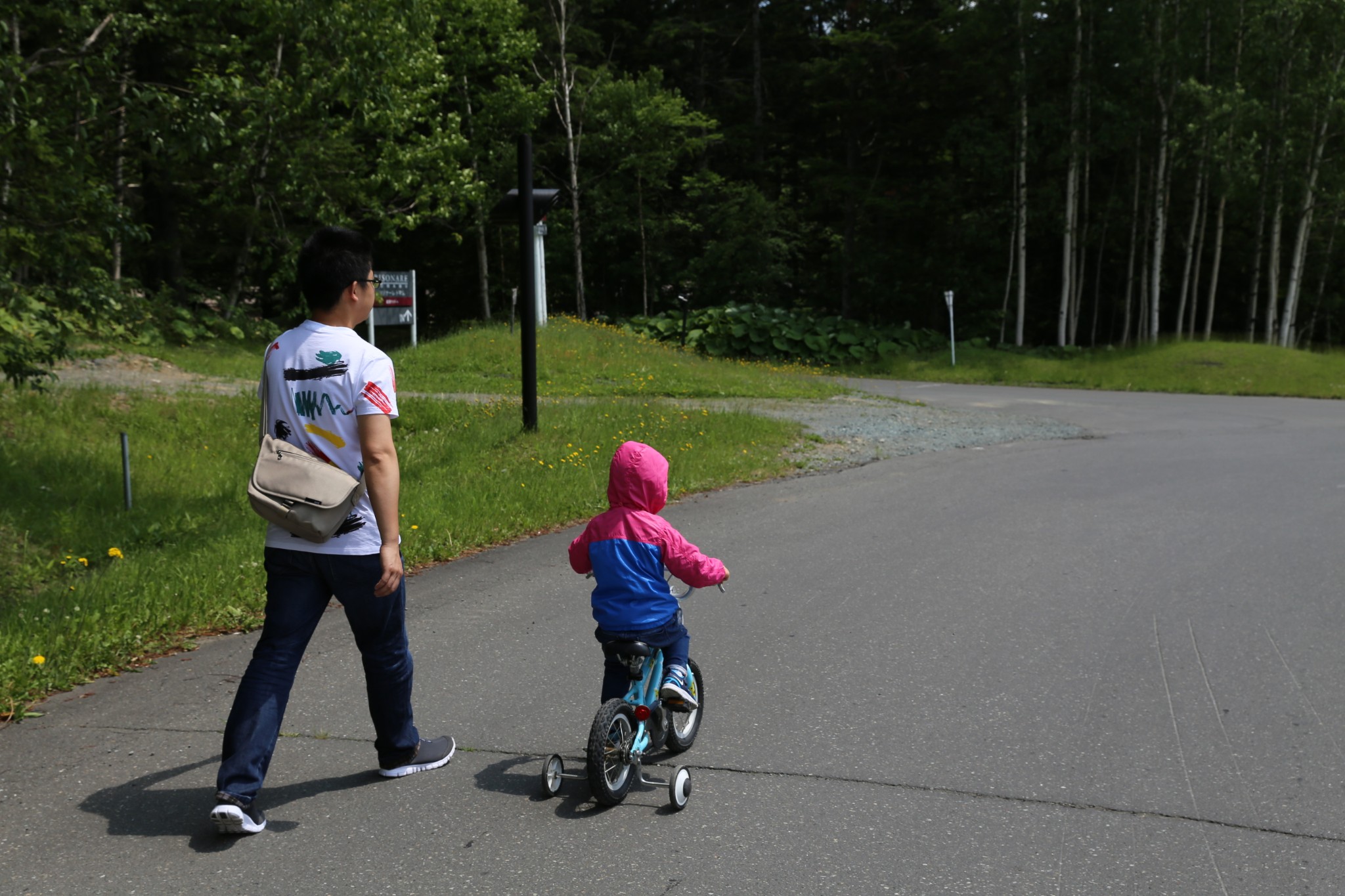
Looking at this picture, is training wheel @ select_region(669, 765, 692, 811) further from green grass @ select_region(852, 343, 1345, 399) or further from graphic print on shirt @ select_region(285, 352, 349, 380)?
green grass @ select_region(852, 343, 1345, 399)

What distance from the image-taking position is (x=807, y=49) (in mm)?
44438

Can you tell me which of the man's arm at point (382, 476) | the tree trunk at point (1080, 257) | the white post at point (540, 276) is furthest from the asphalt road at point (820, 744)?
the tree trunk at point (1080, 257)

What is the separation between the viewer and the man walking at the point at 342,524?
3.65m

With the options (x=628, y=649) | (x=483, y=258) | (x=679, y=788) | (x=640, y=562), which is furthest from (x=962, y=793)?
(x=483, y=258)

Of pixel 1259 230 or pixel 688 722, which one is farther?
pixel 1259 230

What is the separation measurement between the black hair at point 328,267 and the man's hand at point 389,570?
0.85m

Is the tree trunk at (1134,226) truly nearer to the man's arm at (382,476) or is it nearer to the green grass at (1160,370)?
the green grass at (1160,370)

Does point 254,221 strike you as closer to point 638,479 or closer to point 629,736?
point 638,479

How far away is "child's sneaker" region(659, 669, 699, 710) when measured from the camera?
13.2ft

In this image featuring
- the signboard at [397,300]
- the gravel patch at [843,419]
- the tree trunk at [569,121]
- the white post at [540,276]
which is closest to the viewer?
the gravel patch at [843,419]

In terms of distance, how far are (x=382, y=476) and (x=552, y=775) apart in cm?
121

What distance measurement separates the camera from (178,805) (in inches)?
153

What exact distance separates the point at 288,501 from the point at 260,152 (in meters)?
24.3

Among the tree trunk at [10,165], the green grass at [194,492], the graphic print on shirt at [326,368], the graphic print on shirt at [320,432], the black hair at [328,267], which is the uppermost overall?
the tree trunk at [10,165]
